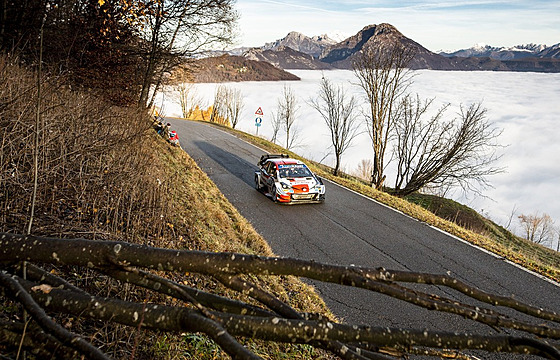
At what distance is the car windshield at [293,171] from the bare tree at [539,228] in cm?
6820

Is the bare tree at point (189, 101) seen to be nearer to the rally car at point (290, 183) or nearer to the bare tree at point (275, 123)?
the bare tree at point (275, 123)

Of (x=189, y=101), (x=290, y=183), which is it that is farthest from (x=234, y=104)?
(x=290, y=183)

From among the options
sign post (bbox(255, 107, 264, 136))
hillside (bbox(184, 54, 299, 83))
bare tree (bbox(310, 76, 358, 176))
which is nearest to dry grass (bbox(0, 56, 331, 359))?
hillside (bbox(184, 54, 299, 83))

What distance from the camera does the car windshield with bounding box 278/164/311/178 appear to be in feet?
50.6

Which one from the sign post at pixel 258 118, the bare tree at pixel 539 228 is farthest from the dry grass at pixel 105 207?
the bare tree at pixel 539 228

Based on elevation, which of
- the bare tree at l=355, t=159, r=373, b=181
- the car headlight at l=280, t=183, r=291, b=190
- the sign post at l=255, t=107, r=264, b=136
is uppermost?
the sign post at l=255, t=107, r=264, b=136

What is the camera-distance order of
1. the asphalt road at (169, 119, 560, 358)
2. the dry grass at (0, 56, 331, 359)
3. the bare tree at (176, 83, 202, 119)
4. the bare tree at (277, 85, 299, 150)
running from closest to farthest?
1. the dry grass at (0, 56, 331, 359)
2. the asphalt road at (169, 119, 560, 358)
3. the bare tree at (277, 85, 299, 150)
4. the bare tree at (176, 83, 202, 119)

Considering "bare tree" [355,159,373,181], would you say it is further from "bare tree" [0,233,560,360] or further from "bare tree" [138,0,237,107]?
"bare tree" [0,233,560,360]

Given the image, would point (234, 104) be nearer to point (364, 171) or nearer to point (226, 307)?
point (364, 171)

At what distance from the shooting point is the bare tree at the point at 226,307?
1.39m

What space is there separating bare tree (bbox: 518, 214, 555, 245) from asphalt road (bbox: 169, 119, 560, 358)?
6857cm

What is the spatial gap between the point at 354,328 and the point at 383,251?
375 inches

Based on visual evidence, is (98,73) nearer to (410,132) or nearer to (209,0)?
(209,0)

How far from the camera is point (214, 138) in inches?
1214
